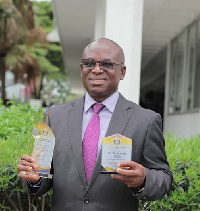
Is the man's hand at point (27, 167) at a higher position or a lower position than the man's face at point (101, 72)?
lower

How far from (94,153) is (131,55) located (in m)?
5.06

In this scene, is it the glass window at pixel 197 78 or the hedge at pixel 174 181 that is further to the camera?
the glass window at pixel 197 78

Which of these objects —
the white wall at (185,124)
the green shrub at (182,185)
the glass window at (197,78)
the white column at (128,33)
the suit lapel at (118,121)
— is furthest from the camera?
the glass window at (197,78)

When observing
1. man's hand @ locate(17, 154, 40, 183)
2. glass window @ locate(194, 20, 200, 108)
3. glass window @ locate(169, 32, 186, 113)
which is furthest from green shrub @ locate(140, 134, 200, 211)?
glass window @ locate(169, 32, 186, 113)

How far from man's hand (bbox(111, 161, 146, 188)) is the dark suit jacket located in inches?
6.3

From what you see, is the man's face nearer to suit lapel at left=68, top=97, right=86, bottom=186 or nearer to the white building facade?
suit lapel at left=68, top=97, right=86, bottom=186

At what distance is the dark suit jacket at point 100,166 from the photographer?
7.97 feet

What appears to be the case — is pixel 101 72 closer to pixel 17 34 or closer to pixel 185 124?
pixel 185 124

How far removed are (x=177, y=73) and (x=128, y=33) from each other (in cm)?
673

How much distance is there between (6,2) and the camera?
1886 centimetres

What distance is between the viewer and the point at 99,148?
2467 mm

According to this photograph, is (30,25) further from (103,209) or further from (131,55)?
(103,209)

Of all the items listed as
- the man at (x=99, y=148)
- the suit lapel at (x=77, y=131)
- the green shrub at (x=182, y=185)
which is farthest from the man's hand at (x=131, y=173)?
the green shrub at (x=182, y=185)

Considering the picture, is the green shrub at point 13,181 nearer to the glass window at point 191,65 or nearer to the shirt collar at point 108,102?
the shirt collar at point 108,102
